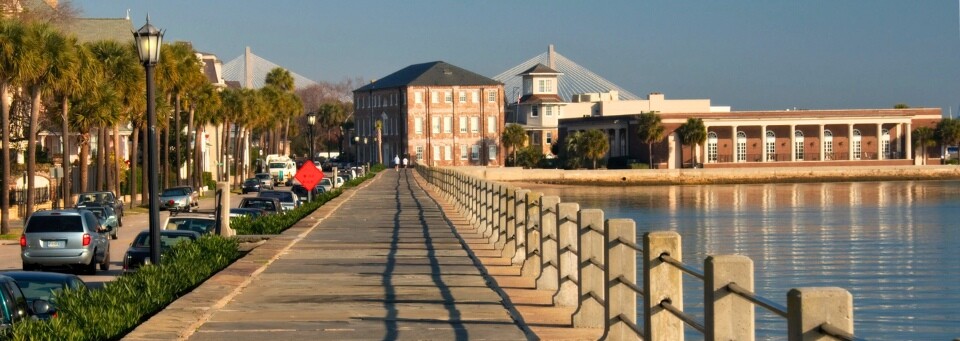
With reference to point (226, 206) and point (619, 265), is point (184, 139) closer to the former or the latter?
point (226, 206)

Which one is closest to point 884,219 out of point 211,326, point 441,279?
point 441,279

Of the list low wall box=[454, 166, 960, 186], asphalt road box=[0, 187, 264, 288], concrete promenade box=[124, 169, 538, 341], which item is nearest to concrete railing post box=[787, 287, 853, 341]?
concrete promenade box=[124, 169, 538, 341]

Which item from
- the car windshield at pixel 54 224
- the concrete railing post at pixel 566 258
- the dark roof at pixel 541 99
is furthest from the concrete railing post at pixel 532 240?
the dark roof at pixel 541 99

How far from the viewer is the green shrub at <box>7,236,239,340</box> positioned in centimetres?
1227

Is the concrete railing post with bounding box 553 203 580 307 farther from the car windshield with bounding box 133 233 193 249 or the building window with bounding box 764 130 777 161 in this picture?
the building window with bounding box 764 130 777 161

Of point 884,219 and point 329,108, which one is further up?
point 329,108

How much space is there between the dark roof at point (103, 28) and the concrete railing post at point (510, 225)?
80.1 m

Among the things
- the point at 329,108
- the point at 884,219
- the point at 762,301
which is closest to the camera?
the point at 762,301

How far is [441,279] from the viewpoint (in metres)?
19.1

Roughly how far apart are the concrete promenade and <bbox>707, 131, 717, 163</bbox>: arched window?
107 m

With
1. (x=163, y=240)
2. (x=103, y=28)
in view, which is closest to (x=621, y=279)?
(x=163, y=240)

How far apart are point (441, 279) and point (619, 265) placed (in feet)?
25.0

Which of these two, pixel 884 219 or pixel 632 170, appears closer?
pixel 884 219

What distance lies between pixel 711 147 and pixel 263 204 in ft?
303
